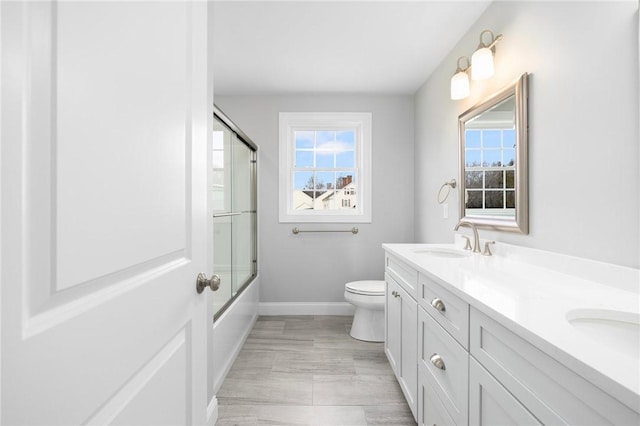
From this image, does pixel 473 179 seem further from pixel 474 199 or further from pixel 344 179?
pixel 344 179

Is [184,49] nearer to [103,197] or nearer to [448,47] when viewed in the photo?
[103,197]

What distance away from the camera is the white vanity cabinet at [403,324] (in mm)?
1652

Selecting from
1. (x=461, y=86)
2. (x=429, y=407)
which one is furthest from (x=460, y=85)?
(x=429, y=407)

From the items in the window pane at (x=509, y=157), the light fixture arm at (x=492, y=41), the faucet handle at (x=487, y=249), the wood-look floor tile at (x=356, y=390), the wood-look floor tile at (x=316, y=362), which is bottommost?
the wood-look floor tile at (x=356, y=390)

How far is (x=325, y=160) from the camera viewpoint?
3572 millimetres

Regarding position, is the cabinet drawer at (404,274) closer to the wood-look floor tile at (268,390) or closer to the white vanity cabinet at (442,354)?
the white vanity cabinet at (442,354)

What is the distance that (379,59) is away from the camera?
265 cm

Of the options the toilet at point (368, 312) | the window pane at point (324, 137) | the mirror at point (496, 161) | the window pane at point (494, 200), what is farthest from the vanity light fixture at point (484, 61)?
the window pane at point (324, 137)

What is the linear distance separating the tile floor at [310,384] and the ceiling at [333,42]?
2.33m

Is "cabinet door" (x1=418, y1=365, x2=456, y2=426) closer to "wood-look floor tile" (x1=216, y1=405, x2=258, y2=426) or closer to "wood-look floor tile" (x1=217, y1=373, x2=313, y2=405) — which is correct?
"wood-look floor tile" (x1=217, y1=373, x2=313, y2=405)

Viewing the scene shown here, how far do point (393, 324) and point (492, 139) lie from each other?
4.22ft

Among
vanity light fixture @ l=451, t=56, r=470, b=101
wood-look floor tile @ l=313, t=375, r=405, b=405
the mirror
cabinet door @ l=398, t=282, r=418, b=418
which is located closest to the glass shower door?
wood-look floor tile @ l=313, t=375, r=405, b=405

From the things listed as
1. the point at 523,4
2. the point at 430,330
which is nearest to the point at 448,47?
the point at 523,4

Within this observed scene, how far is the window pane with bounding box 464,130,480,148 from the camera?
6.95 ft
